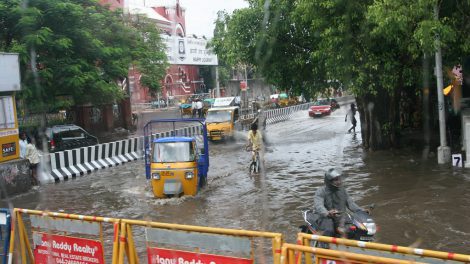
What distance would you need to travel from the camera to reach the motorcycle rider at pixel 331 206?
21.6 feet

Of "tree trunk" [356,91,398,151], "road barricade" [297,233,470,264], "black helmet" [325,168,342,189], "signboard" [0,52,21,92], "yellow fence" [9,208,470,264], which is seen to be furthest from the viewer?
"tree trunk" [356,91,398,151]

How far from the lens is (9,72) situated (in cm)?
1487

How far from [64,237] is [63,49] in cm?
1904

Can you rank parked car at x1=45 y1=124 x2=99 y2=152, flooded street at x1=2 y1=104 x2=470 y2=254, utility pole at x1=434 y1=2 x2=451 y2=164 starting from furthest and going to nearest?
parked car at x1=45 y1=124 x2=99 y2=152
utility pole at x1=434 y1=2 x2=451 y2=164
flooded street at x1=2 y1=104 x2=470 y2=254

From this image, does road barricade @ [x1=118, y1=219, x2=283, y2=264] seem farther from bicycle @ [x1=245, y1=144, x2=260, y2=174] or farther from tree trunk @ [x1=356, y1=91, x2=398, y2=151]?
tree trunk @ [x1=356, y1=91, x2=398, y2=151]

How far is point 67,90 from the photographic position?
80.1 feet

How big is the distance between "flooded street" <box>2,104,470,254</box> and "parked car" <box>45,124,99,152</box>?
351 centimetres

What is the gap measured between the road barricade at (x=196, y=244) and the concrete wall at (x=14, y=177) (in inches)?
407

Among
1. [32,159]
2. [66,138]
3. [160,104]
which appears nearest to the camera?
[32,159]

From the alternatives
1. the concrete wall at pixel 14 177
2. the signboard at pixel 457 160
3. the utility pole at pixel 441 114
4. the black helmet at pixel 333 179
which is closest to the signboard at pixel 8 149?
the concrete wall at pixel 14 177

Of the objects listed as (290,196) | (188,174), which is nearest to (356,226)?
(290,196)

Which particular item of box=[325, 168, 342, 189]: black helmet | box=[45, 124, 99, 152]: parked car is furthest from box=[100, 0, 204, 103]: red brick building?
box=[325, 168, 342, 189]: black helmet

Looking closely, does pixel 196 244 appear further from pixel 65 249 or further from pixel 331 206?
pixel 331 206

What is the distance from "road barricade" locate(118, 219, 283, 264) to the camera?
4.76 meters
